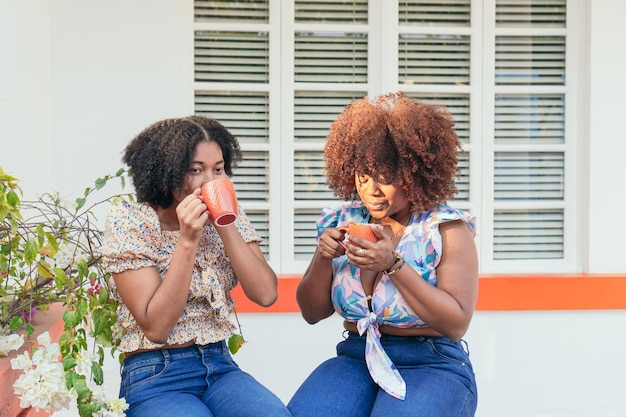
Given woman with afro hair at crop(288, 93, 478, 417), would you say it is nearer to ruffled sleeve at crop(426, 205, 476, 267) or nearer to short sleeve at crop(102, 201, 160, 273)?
ruffled sleeve at crop(426, 205, 476, 267)

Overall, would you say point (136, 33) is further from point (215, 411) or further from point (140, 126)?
point (215, 411)

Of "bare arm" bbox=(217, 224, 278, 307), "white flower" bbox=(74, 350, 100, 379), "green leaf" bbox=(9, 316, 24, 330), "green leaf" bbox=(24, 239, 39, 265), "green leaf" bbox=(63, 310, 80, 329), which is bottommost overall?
"white flower" bbox=(74, 350, 100, 379)

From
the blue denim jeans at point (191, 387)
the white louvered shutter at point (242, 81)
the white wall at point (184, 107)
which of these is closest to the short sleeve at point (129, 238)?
the blue denim jeans at point (191, 387)

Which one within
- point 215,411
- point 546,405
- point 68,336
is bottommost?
point 546,405

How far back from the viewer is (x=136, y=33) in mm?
3789

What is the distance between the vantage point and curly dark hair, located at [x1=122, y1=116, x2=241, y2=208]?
7.41 ft

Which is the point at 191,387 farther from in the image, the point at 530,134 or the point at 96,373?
the point at 530,134

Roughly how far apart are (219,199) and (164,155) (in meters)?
0.25

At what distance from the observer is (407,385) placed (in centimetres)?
221

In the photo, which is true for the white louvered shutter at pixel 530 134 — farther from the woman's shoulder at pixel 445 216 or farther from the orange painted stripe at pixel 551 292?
the woman's shoulder at pixel 445 216

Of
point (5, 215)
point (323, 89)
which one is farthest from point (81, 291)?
point (323, 89)

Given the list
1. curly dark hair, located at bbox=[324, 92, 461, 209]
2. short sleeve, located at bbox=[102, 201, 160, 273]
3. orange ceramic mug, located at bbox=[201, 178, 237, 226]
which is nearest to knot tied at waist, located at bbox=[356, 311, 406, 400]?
curly dark hair, located at bbox=[324, 92, 461, 209]

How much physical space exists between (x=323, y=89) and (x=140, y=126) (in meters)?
0.89

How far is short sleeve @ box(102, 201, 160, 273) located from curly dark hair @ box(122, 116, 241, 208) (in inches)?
2.5
